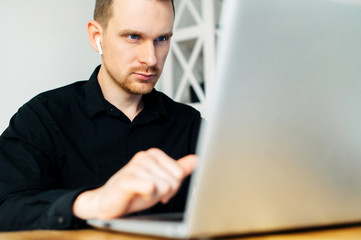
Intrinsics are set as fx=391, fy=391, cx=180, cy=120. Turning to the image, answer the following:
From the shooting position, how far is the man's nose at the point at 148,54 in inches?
49.4

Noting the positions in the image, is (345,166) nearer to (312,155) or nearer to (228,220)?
(312,155)

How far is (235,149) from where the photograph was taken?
1.43 feet

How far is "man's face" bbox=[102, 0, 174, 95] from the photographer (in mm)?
1255

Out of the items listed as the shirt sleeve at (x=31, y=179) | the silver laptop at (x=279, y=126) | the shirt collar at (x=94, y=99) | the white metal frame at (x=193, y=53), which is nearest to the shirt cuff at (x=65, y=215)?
the shirt sleeve at (x=31, y=179)

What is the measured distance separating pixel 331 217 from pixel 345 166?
3.1 inches

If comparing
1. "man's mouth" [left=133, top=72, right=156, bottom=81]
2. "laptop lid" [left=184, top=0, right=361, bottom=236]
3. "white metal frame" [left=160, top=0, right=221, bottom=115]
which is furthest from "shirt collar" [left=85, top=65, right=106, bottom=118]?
"laptop lid" [left=184, top=0, right=361, bottom=236]

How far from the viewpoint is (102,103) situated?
4.30ft

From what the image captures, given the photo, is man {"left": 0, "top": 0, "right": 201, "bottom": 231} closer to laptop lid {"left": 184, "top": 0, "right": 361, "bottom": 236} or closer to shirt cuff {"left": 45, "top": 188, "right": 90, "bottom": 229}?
shirt cuff {"left": 45, "top": 188, "right": 90, "bottom": 229}

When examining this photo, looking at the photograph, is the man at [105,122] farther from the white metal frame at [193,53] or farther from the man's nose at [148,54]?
the white metal frame at [193,53]

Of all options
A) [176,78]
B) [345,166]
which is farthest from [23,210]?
[176,78]

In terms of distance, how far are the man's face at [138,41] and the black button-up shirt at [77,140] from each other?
113 mm

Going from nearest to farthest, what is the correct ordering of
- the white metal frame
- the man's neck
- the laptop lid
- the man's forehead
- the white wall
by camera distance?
the laptop lid < the man's forehead < the man's neck < the white wall < the white metal frame

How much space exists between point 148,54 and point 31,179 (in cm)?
53

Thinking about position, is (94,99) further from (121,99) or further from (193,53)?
(193,53)
